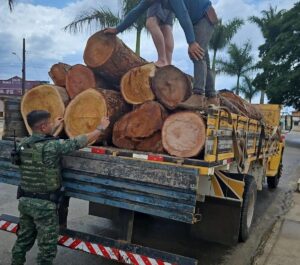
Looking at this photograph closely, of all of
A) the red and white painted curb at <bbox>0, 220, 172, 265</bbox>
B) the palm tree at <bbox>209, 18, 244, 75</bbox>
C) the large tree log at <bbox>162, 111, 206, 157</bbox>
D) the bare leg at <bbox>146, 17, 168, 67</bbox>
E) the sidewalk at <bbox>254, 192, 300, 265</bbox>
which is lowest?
the sidewalk at <bbox>254, 192, 300, 265</bbox>

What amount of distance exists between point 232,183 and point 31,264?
234cm

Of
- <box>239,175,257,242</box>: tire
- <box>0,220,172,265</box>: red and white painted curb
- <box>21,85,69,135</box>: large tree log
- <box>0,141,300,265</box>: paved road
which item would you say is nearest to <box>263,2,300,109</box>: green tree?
<box>0,141,300,265</box>: paved road

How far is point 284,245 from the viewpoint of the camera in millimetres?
5332

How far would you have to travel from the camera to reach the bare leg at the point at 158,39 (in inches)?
197

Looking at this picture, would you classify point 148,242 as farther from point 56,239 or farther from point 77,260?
point 56,239

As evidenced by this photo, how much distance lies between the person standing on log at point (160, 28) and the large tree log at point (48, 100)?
4.14 feet

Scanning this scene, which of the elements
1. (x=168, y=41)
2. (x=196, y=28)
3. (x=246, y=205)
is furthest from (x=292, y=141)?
(x=196, y=28)

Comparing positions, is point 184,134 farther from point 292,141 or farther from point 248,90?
point 248,90

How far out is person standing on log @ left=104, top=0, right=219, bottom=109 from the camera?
4.19 m

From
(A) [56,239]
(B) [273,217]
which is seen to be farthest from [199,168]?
(B) [273,217]

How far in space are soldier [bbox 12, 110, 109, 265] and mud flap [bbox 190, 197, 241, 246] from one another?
5.65 ft

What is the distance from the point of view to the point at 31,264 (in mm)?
4238

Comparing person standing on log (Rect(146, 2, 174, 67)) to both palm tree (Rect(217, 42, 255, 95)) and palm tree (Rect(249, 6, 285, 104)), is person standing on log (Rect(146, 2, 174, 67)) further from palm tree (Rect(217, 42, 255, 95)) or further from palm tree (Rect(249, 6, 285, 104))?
palm tree (Rect(217, 42, 255, 95))

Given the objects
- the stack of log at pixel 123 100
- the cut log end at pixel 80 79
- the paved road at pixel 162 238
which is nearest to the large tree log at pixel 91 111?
the stack of log at pixel 123 100
